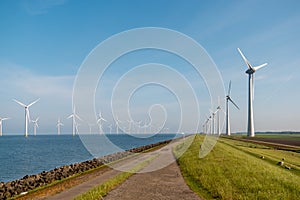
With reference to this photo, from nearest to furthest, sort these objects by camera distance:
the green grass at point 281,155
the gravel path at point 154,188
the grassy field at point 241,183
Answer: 1. the grassy field at point 241,183
2. the gravel path at point 154,188
3. the green grass at point 281,155

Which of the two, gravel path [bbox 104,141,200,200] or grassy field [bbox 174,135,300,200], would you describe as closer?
grassy field [bbox 174,135,300,200]

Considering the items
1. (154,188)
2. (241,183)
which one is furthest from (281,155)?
(154,188)

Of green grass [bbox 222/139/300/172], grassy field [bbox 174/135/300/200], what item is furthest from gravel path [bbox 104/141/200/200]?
green grass [bbox 222/139/300/172]

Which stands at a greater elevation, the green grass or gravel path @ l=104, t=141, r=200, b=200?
gravel path @ l=104, t=141, r=200, b=200

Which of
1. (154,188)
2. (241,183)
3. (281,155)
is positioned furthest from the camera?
(281,155)

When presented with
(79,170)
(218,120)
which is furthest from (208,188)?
(218,120)

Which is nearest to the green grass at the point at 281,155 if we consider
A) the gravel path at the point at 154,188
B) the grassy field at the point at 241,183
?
the grassy field at the point at 241,183

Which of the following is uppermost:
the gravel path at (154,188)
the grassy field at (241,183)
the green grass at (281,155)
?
the grassy field at (241,183)

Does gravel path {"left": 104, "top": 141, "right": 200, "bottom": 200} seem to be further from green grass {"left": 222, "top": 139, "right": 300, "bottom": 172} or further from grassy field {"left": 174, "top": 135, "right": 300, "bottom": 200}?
green grass {"left": 222, "top": 139, "right": 300, "bottom": 172}

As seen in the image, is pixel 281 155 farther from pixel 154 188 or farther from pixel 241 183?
pixel 154 188

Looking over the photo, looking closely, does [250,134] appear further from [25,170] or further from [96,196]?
[96,196]

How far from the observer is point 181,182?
730 inches

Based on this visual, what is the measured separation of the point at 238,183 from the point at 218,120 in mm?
104427

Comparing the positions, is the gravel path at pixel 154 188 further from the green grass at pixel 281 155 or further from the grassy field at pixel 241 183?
the green grass at pixel 281 155
